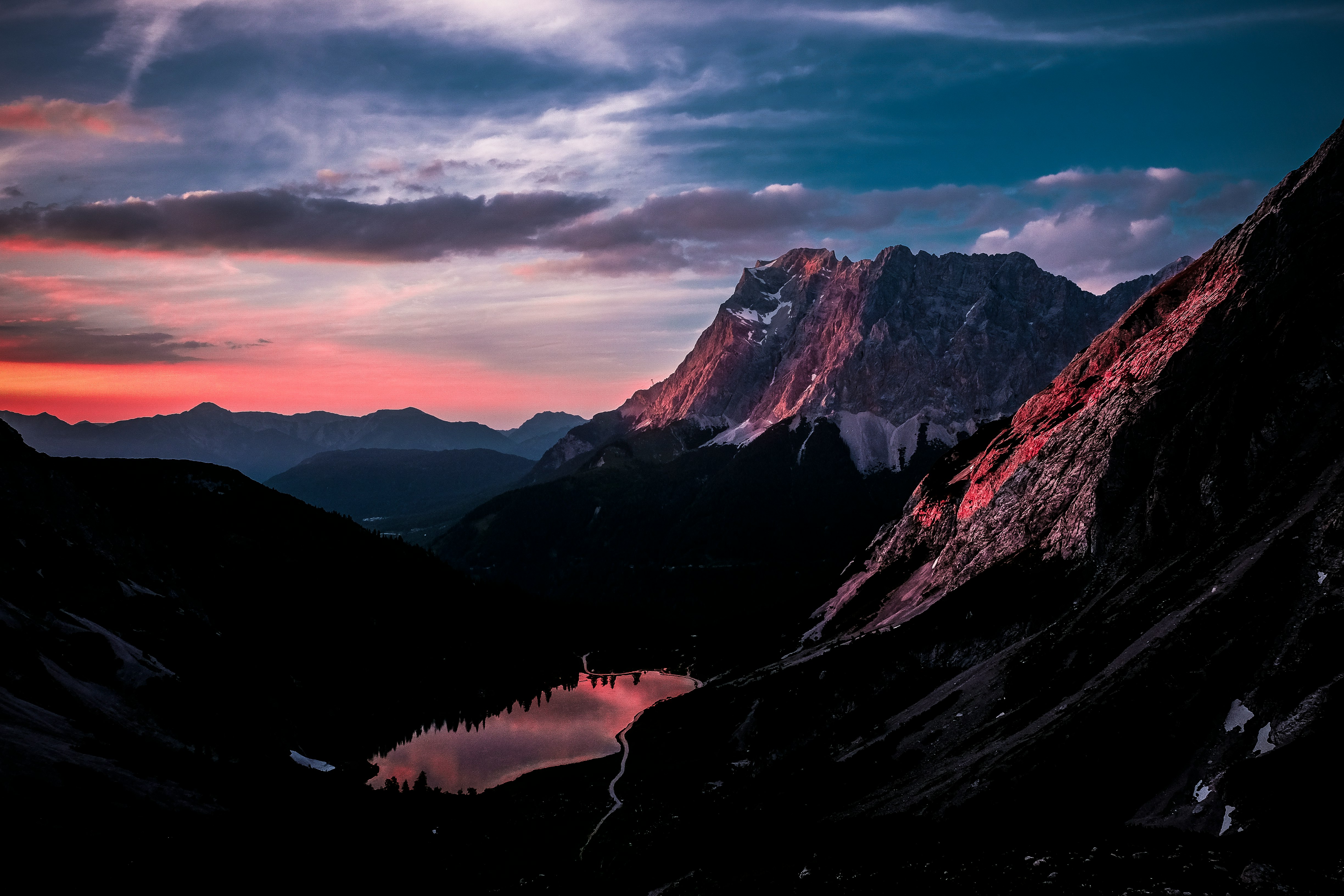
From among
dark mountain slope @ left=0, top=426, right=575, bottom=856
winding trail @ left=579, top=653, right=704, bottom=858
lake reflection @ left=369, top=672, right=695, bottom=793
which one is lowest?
lake reflection @ left=369, top=672, right=695, bottom=793

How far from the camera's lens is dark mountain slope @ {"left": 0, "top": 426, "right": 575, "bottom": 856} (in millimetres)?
70625

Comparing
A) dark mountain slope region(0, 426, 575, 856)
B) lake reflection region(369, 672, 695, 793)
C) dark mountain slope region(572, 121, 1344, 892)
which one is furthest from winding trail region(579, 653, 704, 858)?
dark mountain slope region(0, 426, 575, 856)

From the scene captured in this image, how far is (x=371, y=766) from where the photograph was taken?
456ft

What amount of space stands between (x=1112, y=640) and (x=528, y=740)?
105 meters

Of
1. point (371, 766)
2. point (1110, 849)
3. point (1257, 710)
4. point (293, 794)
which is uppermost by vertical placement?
point (1257, 710)

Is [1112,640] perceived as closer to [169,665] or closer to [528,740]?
[528,740]

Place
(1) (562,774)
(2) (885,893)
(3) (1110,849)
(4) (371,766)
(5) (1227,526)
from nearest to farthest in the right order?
(3) (1110,849) → (2) (885,893) → (5) (1227,526) → (1) (562,774) → (4) (371,766)

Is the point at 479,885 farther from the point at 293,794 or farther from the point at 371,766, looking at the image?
the point at 371,766

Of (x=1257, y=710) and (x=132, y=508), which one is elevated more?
(x=132, y=508)

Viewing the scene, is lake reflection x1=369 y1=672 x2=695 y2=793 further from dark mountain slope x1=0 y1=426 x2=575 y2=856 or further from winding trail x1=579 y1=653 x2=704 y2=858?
dark mountain slope x1=0 y1=426 x2=575 y2=856

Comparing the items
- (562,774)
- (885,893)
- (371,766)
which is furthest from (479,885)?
(371,766)

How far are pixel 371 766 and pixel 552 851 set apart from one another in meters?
57.2

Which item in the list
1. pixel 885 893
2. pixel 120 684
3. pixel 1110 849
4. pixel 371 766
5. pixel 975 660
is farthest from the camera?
pixel 371 766

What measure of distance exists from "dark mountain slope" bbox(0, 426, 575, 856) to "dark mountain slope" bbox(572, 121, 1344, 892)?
46.1 metres
